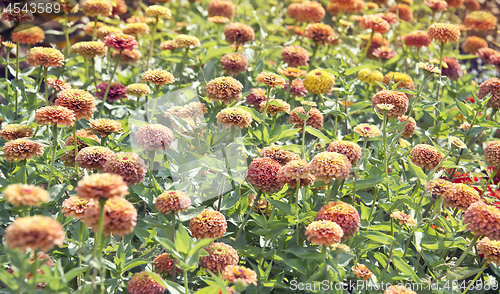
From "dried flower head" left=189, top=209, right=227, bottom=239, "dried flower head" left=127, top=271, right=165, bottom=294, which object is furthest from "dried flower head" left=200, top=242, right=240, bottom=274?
"dried flower head" left=127, top=271, right=165, bottom=294

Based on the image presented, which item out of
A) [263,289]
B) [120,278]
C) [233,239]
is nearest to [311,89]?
[233,239]

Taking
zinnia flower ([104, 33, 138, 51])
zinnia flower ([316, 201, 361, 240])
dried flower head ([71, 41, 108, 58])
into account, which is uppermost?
zinnia flower ([104, 33, 138, 51])

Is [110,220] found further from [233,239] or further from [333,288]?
[333,288]

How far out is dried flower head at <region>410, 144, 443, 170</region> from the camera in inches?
80.8

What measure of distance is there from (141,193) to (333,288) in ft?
2.90

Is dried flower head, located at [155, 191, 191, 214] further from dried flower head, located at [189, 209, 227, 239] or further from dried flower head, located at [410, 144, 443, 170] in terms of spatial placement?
dried flower head, located at [410, 144, 443, 170]

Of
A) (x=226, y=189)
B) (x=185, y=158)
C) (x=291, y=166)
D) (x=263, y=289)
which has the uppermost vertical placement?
(x=291, y=166)

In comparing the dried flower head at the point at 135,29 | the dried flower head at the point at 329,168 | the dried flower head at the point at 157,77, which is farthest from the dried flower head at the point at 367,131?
the dried flower head at the point at 135,29

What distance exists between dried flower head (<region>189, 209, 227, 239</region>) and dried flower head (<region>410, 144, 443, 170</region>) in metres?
1.07

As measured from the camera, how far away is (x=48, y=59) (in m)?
2.22

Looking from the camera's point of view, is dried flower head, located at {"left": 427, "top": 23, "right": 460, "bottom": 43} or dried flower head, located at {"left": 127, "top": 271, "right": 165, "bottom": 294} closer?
dried flower head, located at {"left": 127, "top": 271, "right": 165, "bottom": 294}

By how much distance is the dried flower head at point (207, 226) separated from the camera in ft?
5.24

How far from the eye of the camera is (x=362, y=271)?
1688 millimetres

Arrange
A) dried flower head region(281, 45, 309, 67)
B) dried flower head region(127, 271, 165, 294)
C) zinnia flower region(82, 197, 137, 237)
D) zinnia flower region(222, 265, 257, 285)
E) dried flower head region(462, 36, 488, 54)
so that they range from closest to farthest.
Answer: zinnia flower region(82, 197, 137, 237) < zinnia flower region(222, 265, 257, 285) < dried flower head region(127, 271, 165, 294) < dried flower head region(281, 45, 309, 67) < dried flower head region(462, 36, 488, 54)
